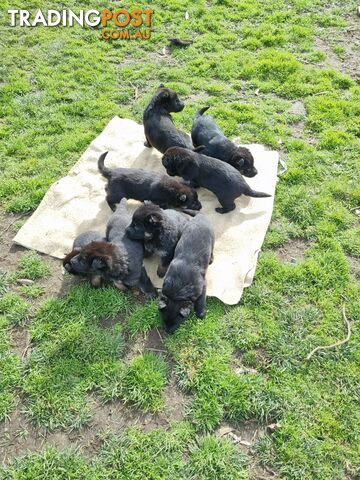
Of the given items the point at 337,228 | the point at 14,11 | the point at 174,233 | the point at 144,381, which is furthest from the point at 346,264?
the point at 14,11

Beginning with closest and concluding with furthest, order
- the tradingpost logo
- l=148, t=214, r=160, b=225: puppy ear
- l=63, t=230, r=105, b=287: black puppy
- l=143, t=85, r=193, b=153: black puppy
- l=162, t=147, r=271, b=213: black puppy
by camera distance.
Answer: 1. l=63, t=230, r=105, b=287: black puppy
2. l=148, t=214, r=160, b=225: puppy ear
3. l=162, t=147, r=271, b=213: black puppy
4. l=143, t=85, r=193, b=153: black puppy
5. the tradingpost logo

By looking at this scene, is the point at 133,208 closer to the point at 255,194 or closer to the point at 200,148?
the point at 200,148

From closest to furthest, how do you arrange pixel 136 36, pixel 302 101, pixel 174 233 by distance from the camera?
pixel 174 233, pixel 302 101, pixel 136 36

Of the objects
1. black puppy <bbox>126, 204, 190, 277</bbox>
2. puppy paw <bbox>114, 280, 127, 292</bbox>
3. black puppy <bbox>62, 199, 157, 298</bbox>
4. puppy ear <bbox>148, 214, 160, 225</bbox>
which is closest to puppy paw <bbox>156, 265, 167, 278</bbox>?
black puppy <bbox>126, 204, 190, 277</bbox>

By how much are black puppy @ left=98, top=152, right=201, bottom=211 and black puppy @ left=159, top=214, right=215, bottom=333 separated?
841 millimetres

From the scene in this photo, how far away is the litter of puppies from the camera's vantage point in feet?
17.5

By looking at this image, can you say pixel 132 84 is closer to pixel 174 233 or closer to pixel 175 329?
pixel 174 233

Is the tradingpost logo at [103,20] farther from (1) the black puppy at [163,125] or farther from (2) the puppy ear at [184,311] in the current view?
(2) the puppy ear at [184,311]

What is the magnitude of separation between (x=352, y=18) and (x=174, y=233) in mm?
9130

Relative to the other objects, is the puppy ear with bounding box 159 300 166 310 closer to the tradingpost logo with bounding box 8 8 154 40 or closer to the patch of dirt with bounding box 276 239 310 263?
Result: the patch of dirt with bounding box 276 239 310 263

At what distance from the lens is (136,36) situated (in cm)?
1084

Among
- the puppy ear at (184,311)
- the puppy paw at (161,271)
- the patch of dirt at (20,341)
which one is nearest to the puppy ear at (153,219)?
the puppy paw at (161,271)

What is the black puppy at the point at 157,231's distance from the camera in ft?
18.4

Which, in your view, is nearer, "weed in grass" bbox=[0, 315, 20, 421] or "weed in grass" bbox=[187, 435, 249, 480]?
"weed in grass" bbox=[187, 435, 249, 480]
